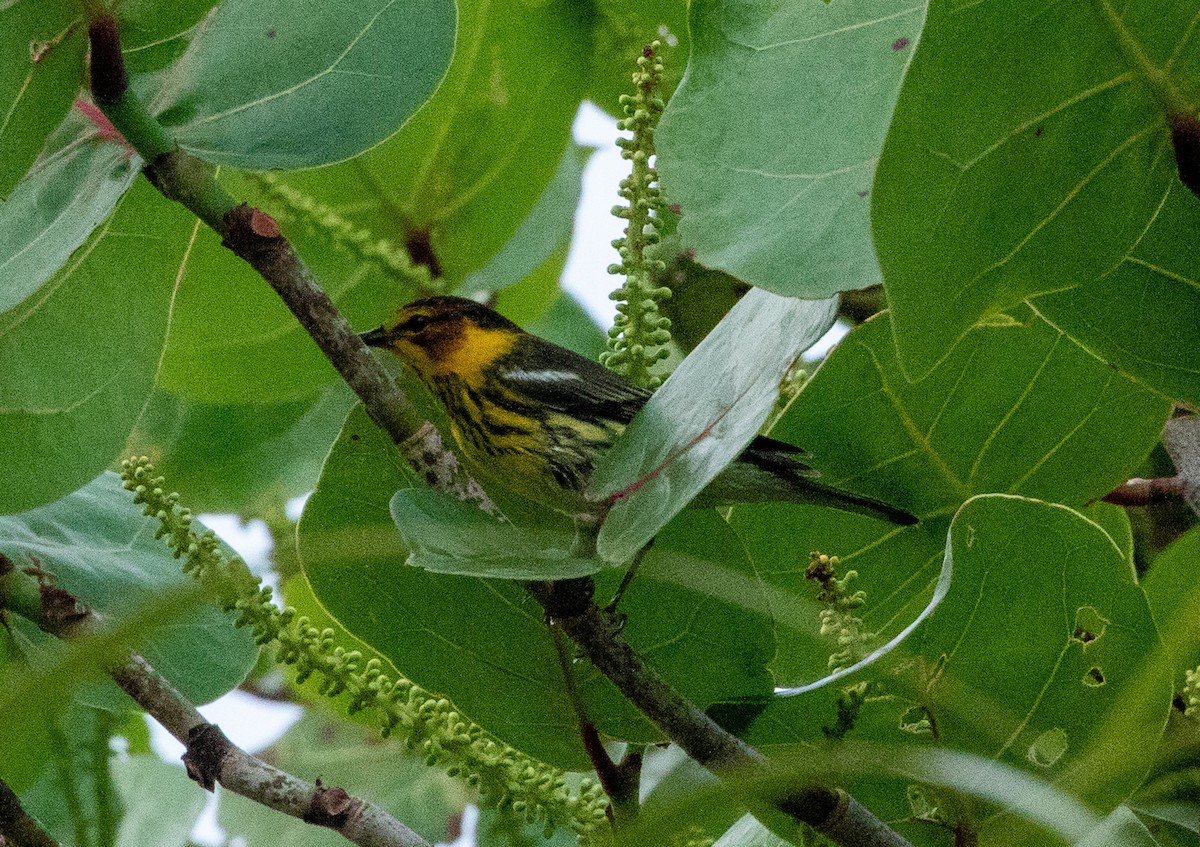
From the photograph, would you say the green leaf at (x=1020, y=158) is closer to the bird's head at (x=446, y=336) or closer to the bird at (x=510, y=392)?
the bird at (x=510, y=392)

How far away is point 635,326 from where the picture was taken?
1.58 m

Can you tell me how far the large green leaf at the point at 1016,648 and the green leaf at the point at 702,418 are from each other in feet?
0.78

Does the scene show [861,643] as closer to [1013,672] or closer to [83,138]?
[1013,672]

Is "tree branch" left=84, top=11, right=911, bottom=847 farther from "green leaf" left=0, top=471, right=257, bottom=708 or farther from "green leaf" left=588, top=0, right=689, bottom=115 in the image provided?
"green leaf" left=588, top=0, right=689, bottom=115

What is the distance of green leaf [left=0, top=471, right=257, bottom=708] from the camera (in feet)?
6.00

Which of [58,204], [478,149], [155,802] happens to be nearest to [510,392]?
[478,149]

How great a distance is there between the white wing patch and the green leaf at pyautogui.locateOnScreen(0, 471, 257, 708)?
1239 mm

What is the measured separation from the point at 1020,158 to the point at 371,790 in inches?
76.9

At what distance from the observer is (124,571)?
6.18 ft

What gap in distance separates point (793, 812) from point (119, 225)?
1.05 meters

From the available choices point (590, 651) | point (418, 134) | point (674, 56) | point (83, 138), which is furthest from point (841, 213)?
point (418, 134)

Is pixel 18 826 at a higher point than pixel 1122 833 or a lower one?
higher

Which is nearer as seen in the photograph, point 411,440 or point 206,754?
point 411,440

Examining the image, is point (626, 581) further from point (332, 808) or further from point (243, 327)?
point (243, 327)
